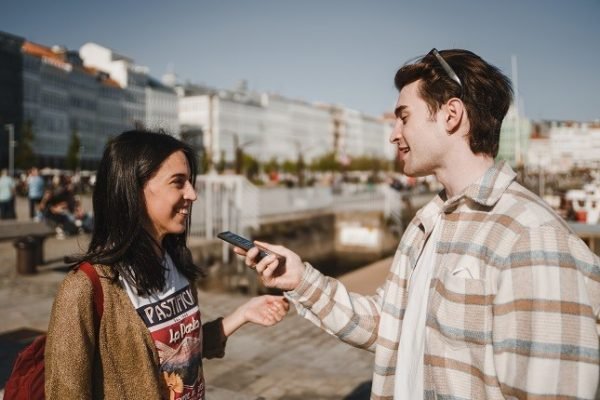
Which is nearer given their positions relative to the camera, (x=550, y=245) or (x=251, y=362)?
(x=550, y=245)

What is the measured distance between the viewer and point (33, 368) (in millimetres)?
1987

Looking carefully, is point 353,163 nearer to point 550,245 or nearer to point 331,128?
point 331,128

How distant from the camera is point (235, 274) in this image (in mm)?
12922

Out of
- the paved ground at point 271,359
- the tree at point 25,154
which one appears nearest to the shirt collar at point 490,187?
the paved ground at point 271,359

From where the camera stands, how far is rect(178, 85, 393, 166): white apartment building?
119 metres

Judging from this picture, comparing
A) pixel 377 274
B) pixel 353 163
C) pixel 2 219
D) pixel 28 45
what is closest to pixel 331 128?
pixel 353 163

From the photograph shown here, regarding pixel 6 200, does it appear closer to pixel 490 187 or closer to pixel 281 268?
pixel 281 268

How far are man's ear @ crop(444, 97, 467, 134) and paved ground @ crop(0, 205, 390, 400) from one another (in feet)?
10.3

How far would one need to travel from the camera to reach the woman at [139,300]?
71.9 inches

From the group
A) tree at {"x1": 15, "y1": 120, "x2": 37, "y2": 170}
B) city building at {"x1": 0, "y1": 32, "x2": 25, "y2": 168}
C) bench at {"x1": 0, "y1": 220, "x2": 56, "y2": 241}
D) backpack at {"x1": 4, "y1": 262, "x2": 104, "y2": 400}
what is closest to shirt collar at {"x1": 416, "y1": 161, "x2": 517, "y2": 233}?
backpack at {"x1": 4, "y1": 262, "x2": 104, "y2": 400}

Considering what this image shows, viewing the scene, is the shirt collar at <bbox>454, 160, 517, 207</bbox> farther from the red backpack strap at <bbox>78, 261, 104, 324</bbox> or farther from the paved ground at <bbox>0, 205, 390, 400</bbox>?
the paved ground at <bbox>0, 205, 390, 400</bbox>

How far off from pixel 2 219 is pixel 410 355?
812 inches

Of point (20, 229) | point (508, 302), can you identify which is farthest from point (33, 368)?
point (20, 229)

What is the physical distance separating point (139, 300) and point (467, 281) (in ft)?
3.80
